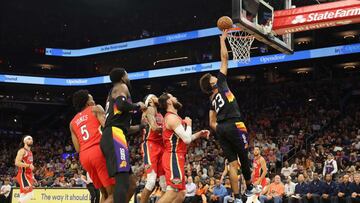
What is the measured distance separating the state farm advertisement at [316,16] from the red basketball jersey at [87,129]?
24.4 feet

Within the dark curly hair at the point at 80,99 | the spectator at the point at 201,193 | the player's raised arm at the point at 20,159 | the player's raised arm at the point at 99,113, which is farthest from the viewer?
the spectator at the point at 201,193

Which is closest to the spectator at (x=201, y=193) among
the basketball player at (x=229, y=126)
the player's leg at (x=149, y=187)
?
the player's leg at (x=149, y=187)

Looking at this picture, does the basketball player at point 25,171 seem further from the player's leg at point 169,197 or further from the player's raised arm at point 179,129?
the player's leg at point 169,197

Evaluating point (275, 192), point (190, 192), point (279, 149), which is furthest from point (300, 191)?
point (279, 149)

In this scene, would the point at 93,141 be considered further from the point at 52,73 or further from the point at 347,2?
the point at 52,73

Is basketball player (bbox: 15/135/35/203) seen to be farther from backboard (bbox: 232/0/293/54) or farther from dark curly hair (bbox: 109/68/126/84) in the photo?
dark curly hair (bbox: 109/68/126/84)

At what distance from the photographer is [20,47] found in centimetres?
3619

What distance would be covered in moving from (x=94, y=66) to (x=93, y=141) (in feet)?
103

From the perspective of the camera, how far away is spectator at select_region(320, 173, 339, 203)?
14.6m

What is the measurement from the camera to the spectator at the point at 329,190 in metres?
14.6

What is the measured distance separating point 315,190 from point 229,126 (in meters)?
8.92

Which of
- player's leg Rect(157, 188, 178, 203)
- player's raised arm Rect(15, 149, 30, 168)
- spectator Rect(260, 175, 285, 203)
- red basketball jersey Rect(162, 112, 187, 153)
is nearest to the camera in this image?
player's leg Rect(157, 188, 178, 203)

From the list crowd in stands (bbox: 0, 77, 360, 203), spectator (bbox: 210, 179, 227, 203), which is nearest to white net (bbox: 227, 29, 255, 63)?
crowd in stands (bbox: 0, 77, 360, 203)

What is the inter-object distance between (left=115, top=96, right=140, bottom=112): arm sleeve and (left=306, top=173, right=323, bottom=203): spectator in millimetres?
10434
